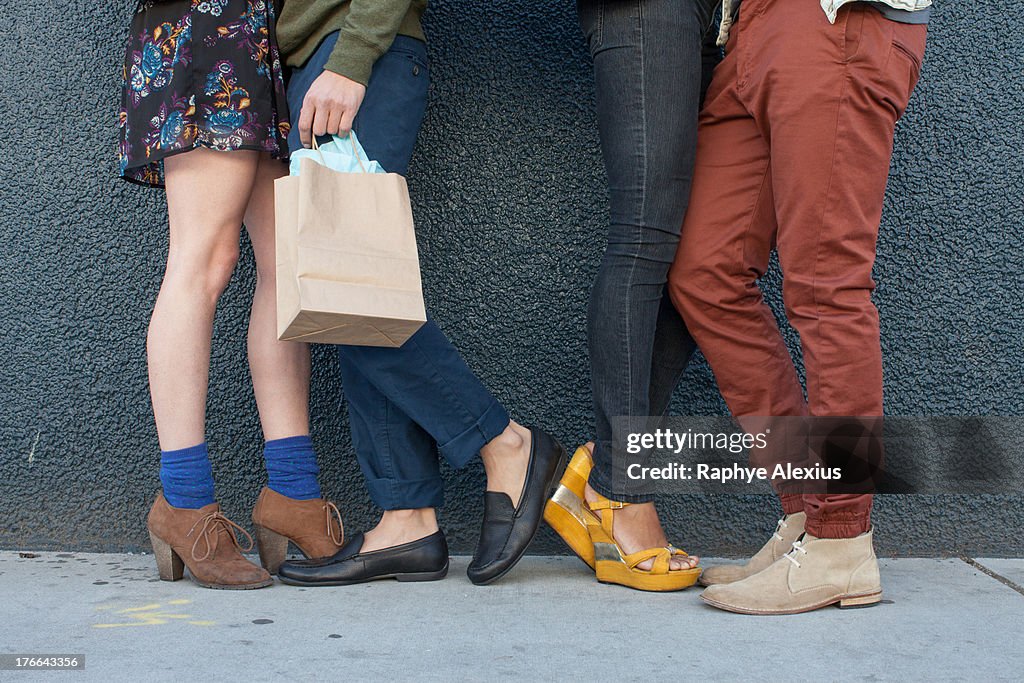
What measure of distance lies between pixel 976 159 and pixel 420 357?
1.51m

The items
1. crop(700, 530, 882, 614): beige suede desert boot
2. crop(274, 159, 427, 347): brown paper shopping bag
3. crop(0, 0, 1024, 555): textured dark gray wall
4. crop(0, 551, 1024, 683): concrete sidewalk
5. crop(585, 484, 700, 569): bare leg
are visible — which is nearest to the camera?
crop(0, 551, 1024, 683): concrete sidewalk

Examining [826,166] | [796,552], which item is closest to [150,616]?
[796,552]

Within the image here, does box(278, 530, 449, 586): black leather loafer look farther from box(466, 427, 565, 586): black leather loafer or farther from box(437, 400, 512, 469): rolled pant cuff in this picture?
box(437, 400, 512, 469): rolled pant cuff

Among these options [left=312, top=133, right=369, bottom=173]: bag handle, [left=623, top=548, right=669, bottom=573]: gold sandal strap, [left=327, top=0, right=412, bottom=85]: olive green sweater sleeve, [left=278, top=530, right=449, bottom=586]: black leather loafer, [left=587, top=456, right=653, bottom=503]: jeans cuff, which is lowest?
[left=278, top=530, right=449, bottom=586]: black leather loafer

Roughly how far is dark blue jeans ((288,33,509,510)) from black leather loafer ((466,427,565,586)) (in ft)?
0.38

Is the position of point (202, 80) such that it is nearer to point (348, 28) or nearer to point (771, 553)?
point (348, 28)

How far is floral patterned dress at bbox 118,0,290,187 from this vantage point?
1.92m

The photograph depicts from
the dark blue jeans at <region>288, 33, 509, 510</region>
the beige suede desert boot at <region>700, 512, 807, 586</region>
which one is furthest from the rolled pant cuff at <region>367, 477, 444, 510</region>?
the beige suede desert boot at <region>700, 512, 807, 586</region>

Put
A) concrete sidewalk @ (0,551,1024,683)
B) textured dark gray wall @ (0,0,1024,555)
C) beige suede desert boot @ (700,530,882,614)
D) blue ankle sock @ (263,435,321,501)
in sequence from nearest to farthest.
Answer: concrete sidewalk @ (0,551,1024,683)
beige suede desert boot @ (700,530,882,614)
blue ankle sock @ (263,435,321,501)
textured dark gray wall @ (0,0,1024,555)

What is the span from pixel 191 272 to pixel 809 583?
140 centimetres

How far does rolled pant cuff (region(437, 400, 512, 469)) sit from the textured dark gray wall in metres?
0.37

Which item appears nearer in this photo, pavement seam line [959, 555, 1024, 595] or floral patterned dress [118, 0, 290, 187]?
floral patterned dress [118, 0, 290, 187]

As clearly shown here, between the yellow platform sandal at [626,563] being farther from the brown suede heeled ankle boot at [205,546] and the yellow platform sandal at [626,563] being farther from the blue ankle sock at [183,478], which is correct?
the blue ankle sock at [183,478]

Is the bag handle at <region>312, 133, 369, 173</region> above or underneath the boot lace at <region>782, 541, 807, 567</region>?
above
